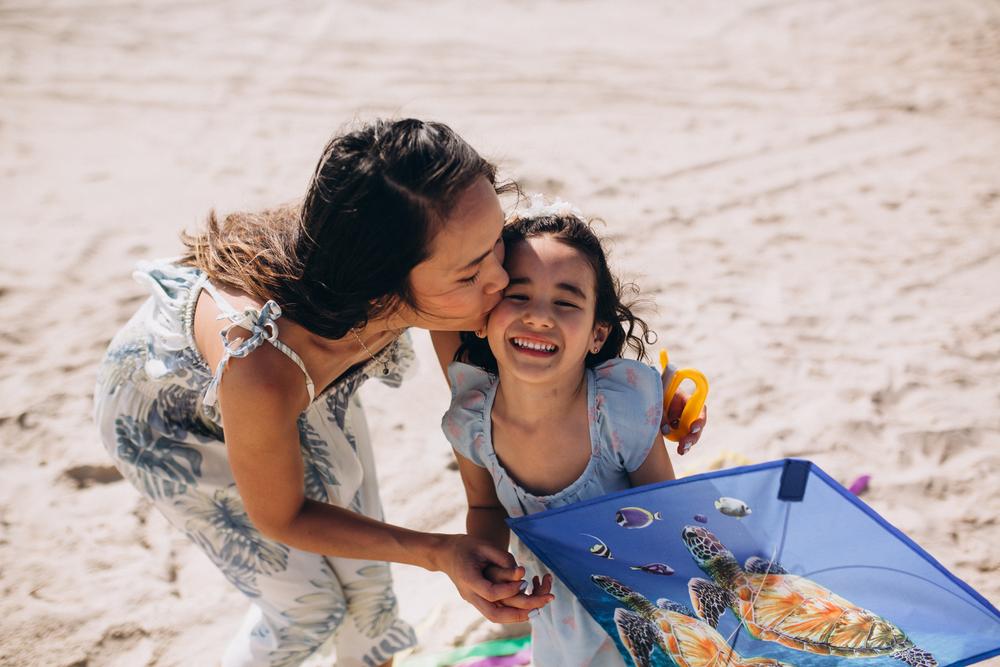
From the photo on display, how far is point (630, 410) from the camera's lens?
1719mm

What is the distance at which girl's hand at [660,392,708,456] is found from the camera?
178 cm

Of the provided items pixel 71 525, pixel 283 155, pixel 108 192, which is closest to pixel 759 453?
pixel 71 525

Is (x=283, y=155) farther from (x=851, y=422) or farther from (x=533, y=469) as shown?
(x=533, y=469)

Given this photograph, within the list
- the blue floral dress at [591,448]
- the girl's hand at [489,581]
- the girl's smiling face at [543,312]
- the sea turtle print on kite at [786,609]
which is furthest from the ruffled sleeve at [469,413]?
the sea turtle print on kite at [786,609]

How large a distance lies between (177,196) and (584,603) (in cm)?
408

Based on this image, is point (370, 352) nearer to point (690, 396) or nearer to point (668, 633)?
point (690, 396)

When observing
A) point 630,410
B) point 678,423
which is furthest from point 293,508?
point 678,423

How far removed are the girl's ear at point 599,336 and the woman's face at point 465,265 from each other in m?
0.26

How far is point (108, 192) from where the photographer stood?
5031mm

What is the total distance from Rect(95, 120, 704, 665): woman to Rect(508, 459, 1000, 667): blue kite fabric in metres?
0.19

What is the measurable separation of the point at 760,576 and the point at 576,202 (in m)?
3.55

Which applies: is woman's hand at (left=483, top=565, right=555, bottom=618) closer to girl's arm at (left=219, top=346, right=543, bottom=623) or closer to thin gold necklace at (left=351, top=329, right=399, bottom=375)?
girl's arm at (left=219, top=346, right=543, bottom=623)

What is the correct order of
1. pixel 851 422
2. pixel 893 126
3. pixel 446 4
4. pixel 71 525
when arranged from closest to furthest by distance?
1. pixel 71 525
2. pixel 851 422
3. pixel 893 126
4. pixel 446 4

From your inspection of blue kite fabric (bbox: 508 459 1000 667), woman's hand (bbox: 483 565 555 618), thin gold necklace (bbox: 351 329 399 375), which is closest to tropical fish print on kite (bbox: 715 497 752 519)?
blue kite fabric (bbox: 508 459 1000 667)
